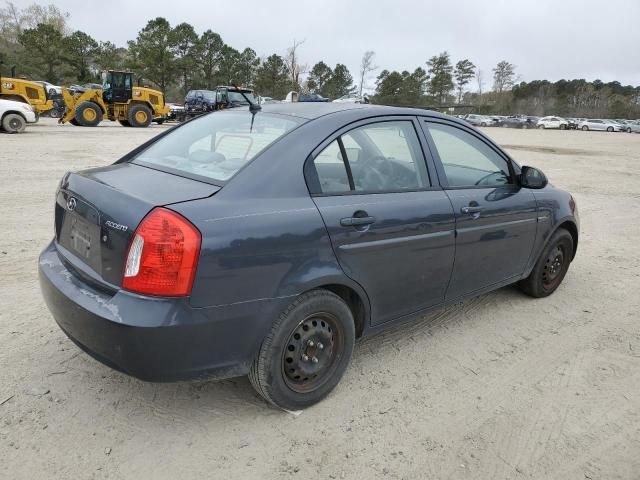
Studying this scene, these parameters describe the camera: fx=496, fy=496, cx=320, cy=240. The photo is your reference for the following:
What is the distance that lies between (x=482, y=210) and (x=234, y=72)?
68684mm

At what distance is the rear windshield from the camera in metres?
2.67

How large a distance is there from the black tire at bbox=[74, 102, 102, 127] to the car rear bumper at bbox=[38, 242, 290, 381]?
72.3 feet

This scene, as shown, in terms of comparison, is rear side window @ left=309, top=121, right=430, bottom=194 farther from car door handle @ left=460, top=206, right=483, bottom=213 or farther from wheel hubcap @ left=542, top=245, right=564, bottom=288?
wheel hubcap @ left=542, top=245, right=564, bottom=288

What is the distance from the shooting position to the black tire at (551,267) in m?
4.25

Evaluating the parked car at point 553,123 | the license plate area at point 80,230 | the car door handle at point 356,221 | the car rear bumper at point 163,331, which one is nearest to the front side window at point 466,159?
the car door handle at point 356,221

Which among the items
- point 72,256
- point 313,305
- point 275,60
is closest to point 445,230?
point 313,305

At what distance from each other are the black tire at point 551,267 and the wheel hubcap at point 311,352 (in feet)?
7.60

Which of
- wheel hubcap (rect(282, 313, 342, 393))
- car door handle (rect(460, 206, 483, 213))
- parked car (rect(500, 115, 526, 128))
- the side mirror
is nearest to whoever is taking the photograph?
wheel hubcap (rect(282, 313, 342, 393))

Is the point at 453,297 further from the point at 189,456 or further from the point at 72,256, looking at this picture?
the point at 72,256

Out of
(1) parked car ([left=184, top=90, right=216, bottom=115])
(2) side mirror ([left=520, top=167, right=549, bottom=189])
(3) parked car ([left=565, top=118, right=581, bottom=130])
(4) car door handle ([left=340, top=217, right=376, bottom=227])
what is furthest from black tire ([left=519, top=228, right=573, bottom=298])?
(3) parked car ([left=565, top=118, right=581, bottom=130])

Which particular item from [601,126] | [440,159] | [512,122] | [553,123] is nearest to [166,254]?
[440,159]

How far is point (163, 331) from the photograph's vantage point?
213 cm

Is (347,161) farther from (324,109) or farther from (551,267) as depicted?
(551,267)

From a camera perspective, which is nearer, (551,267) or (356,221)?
(356,221)
